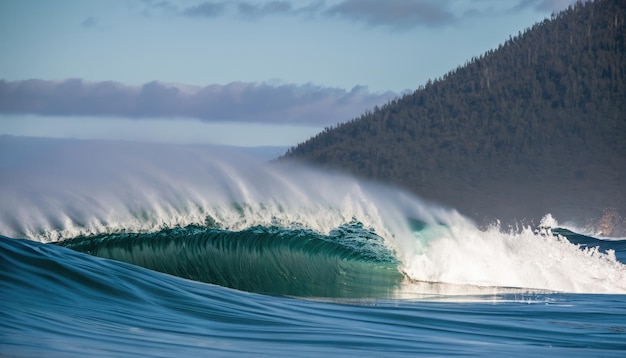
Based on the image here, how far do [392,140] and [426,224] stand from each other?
13704cm

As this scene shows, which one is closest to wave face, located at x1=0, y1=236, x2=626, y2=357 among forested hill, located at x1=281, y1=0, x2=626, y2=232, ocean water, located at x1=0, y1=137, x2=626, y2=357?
ocean water, located at x1=0, y1=137, x2=626, y2=357

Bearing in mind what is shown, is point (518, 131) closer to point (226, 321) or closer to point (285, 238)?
point (285, 238)

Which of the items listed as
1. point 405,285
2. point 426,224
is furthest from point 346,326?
point 426,224

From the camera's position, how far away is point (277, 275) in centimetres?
1600

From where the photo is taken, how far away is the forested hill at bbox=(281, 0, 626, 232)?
132250 mm

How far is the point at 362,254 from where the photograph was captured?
60.6ft

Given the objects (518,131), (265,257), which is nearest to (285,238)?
(265,257)

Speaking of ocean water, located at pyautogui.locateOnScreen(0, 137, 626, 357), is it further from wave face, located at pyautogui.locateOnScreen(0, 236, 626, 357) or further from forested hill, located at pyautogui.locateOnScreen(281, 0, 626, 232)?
forested hill, located at pyautogui.locateOnScreen(281, 0, 626, 232)

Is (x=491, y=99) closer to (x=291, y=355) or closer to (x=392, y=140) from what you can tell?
(x=392, y=140)

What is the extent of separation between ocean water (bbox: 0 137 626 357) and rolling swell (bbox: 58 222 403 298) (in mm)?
39

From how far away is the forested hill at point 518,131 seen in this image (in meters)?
132

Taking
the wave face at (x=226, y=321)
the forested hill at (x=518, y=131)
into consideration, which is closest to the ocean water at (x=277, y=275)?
the wave face at (x=226, y=321)

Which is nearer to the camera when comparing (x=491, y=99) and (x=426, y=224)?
(x=426, y=224)

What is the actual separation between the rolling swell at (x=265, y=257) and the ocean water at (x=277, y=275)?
39 millimetres
